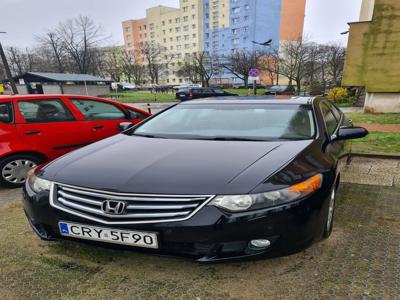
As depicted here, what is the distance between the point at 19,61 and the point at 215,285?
63.1 metres

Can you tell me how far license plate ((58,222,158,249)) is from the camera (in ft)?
5.98

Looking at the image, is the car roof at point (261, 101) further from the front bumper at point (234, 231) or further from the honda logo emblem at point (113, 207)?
the honda logo emblem at point (113, 207)

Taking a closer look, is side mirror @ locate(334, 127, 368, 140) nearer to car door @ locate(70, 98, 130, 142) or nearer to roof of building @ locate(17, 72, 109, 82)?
car door @ locate(70, 98, 130, 142)

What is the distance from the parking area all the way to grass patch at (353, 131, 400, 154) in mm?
3369

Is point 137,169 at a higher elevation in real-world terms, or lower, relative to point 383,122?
higher

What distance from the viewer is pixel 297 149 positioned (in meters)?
2.33

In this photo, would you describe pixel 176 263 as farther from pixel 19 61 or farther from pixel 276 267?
pixel 19 61

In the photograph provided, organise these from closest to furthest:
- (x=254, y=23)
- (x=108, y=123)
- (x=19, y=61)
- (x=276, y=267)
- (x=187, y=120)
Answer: (x=276, y=267) < (x=187, y=120) < (x=108, y=123) < (x=19, y=61) < (x=254, y=23)

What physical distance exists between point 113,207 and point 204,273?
0.86 m

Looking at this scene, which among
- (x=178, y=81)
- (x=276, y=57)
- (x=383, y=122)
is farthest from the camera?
(x=178, y=81)

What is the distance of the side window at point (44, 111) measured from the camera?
13.8ft

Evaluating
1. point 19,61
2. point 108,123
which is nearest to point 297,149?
point 108,123

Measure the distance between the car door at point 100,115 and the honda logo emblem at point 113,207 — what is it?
316 cm

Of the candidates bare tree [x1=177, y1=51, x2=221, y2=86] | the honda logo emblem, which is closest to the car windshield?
the honda logo emblem
